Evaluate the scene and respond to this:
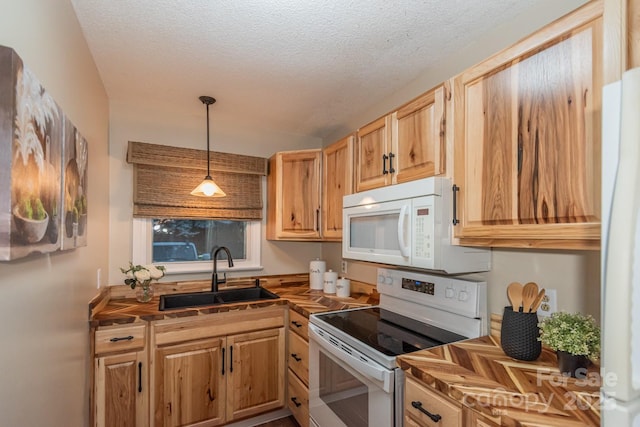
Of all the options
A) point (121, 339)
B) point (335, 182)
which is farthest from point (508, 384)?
point (121, 339)

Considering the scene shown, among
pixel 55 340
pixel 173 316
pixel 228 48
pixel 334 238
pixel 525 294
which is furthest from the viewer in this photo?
pixel 334 238

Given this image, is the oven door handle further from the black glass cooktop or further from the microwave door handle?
the microwave door handle

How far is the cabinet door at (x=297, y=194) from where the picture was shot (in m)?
2.48

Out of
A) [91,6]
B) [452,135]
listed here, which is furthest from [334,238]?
[91,6]

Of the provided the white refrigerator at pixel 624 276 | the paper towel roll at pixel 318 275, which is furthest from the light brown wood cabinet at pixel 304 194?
the white refrigerator at pixel 624 276

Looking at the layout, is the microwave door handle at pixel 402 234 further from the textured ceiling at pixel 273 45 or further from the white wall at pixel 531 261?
the textured ceiling at pixel 273 45

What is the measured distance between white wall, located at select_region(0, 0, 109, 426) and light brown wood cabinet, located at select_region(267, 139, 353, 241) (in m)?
1.24

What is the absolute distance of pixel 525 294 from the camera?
129cm

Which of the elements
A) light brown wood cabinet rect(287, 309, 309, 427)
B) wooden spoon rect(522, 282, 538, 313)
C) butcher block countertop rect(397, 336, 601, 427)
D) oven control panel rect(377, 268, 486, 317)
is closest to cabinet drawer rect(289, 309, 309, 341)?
light brown wood cabinet rect(287, 309, 309, 427)

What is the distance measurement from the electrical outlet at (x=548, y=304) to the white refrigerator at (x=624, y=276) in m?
0.70

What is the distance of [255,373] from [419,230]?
5.19ft

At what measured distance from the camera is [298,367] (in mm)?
2123

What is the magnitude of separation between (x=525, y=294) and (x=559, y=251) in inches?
9.1

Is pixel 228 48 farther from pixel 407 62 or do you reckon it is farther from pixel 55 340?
pixel 55 340
